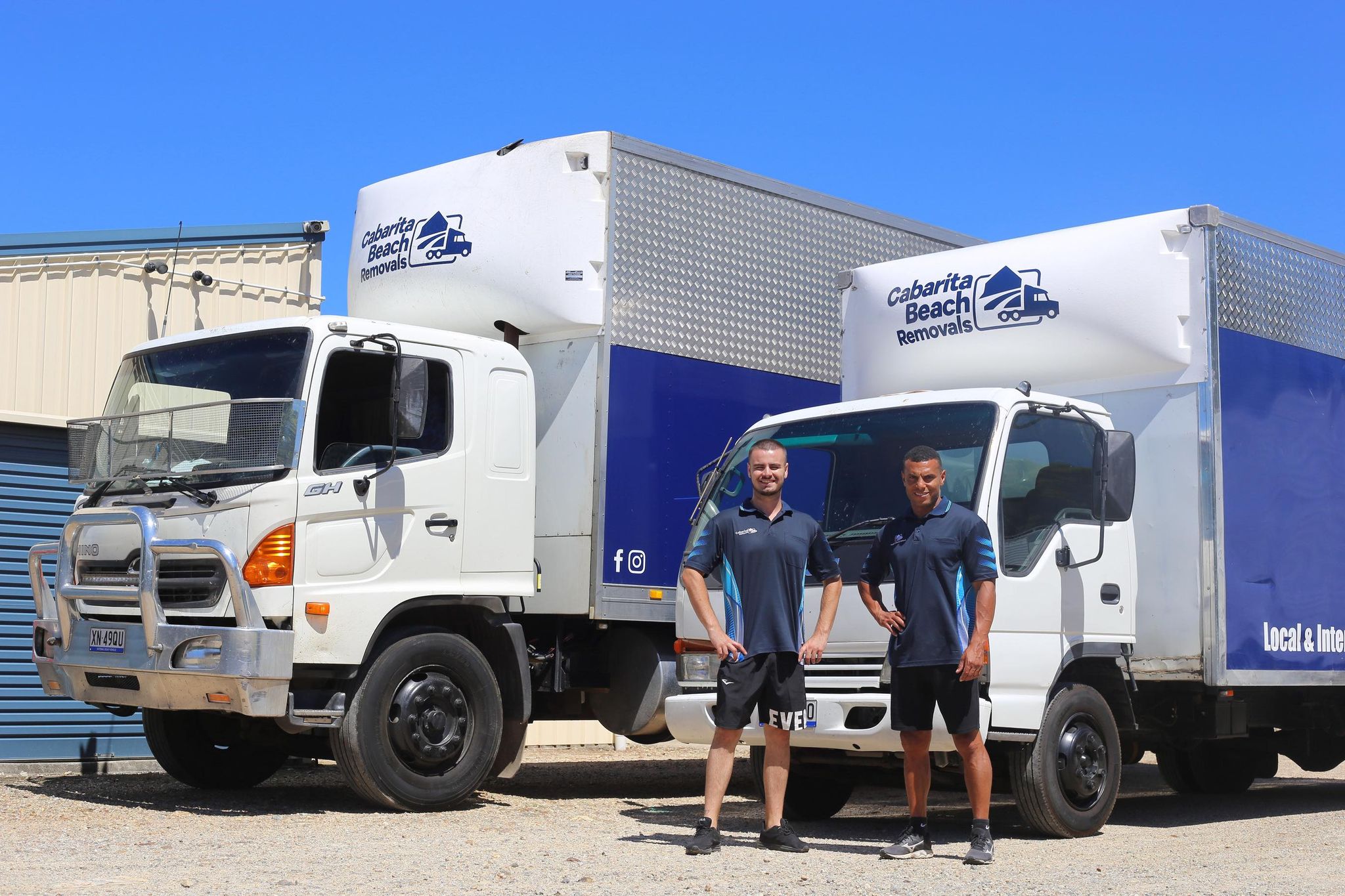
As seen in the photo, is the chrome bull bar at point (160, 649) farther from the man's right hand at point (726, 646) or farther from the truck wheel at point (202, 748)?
the man's right hand at point (726, 646)

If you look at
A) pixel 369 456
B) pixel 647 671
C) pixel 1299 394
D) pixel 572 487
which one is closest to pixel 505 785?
pixel 647 671

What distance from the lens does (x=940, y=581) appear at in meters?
7.26

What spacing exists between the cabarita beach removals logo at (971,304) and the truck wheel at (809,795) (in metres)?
2.77

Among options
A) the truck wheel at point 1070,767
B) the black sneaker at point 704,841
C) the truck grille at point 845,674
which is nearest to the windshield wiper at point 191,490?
the black sneaker at point 704,841

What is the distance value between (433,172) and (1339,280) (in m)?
6.01

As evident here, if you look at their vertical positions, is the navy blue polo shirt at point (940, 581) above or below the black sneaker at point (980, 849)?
above

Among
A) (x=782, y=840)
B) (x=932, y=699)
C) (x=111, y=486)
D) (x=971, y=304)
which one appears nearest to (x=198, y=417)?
Answer: (x=111, y=486)

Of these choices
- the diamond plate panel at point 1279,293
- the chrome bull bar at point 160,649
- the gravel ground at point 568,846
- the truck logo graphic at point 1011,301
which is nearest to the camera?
the gravel ground at point 568,846

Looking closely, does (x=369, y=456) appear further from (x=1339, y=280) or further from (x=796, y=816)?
(x=1339, y=280)

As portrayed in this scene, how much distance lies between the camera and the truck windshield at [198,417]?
328 inches

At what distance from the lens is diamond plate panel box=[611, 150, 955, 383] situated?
9.95m

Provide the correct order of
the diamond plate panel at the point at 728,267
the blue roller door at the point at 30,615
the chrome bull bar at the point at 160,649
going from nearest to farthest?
the chrome bull bar at the point at 160,649, the diamond plate panel at the point at 728,267, the blue roller door at the point at 30,615

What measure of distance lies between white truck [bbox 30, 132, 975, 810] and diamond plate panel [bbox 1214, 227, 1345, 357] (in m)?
3.08

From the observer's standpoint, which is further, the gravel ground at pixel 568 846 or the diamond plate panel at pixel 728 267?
the diamond plate panel at pixel 728 267
